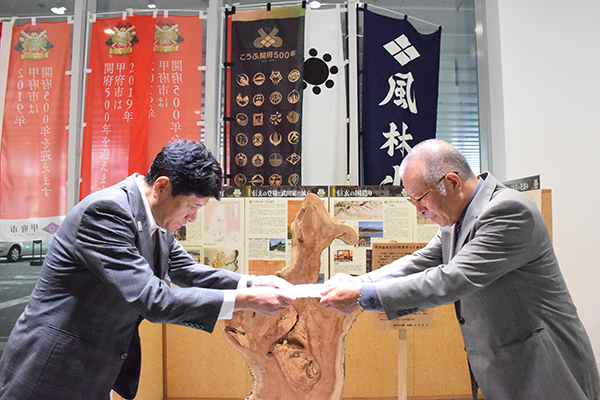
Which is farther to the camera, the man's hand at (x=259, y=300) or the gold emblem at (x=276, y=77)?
the gold emblem at (x=276, y=77)

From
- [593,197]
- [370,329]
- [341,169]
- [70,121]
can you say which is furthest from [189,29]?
[593,197]

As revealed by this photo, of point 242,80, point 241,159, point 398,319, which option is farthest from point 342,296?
point 242,80

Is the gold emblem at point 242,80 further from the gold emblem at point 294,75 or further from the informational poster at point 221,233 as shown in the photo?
the informational poster at point 221,233

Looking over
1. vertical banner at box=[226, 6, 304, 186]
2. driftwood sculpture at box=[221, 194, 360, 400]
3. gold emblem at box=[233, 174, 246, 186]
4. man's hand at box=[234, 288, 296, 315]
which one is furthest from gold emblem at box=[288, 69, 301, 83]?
man's hand at box=[234, 288, 296, 315]

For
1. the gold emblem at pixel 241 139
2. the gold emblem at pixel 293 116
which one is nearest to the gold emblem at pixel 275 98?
the gold emblem at pixel 293 116

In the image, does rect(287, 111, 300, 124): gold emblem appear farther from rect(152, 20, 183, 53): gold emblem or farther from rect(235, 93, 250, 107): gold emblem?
rect(152, 20, 183, 53): gold emblem

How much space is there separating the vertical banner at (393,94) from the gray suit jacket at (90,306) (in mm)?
2404

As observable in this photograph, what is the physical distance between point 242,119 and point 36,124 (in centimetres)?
195

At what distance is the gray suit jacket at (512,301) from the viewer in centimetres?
142

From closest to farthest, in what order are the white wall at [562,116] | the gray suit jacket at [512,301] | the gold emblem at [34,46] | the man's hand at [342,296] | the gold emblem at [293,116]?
the gray suit jacket at [512,301], the man's hand at [342,296], the white wall at [562,116], the gold emblem at [293,116], the gold emblem at [34,46]

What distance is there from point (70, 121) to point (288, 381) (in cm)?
321

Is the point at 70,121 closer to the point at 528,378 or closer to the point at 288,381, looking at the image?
the point at 288,381

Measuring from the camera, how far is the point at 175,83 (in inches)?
140

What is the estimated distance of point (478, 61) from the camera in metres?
3.71
